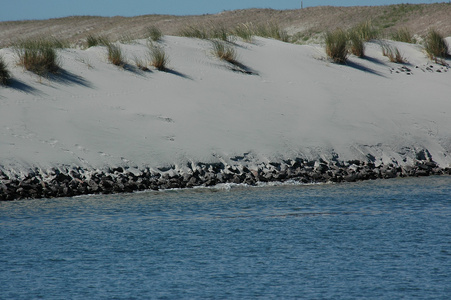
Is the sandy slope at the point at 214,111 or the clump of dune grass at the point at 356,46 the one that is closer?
the sandy slope at the point at 214,111

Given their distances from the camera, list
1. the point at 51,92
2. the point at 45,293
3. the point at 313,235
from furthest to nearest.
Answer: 1. the point at 51,92
2. the point at 313,235
3. the point at 45,293

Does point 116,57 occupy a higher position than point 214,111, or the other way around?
point 116,57

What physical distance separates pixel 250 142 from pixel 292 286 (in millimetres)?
7584

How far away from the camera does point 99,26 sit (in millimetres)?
53750

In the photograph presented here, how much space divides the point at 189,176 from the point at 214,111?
3.26 metres

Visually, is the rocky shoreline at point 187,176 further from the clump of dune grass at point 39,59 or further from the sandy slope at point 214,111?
the clump of dune grass at point 39,59

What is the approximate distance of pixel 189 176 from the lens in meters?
12.6

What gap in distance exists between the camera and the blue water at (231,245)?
673 centimetres

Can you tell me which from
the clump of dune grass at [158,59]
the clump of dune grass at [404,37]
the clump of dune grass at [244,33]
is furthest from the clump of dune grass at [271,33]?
the clump of dune grass at [158,59]

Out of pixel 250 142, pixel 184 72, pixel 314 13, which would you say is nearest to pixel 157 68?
pixel 184 72

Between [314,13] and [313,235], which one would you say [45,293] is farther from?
[314,13]

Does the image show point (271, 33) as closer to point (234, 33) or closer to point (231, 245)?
point (234, 33)

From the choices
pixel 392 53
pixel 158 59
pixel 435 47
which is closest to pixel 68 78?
pixel 158 59

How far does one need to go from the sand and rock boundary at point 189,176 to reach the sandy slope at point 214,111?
320 mm
